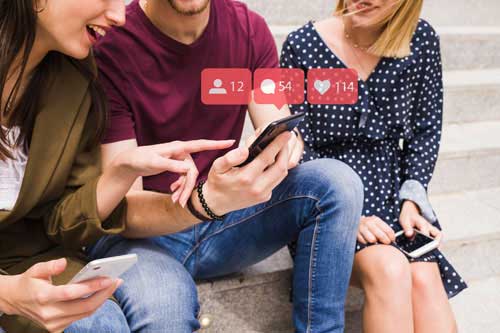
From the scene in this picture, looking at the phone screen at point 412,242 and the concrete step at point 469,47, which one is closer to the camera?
the phone screen at point 412,242

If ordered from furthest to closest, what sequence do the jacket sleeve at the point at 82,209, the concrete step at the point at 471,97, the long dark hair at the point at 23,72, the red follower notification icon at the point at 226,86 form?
1. the concrete step at the point at 471,97
2. the red follower notification icon at the point at 226,86
3. the jacket sleeve at the point at 82,209
4. the long dark hair at the point at 23,72

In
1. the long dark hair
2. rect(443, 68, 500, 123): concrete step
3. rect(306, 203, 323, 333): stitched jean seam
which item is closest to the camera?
the long dark hair

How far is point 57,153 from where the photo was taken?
0.84 m

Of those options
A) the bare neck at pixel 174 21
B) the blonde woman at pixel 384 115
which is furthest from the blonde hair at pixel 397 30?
the bare neck at pixel 174 21

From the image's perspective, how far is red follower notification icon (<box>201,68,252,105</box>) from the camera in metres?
1.07

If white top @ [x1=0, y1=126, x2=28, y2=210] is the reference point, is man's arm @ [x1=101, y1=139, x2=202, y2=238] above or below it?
below

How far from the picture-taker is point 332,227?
94 cm

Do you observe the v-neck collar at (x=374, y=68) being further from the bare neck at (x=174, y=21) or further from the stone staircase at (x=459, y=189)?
the stone staircase at (x=459, y=189)

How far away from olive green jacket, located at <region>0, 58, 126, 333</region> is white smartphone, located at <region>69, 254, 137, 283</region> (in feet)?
0.69

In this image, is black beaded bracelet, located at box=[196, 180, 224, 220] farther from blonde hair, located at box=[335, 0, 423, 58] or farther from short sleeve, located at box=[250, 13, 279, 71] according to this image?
blonde hair, located at box=[335, 0, 423, 58]

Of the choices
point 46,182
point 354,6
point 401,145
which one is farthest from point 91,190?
point 401,145

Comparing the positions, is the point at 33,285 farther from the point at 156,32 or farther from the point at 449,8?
the point at 449,8

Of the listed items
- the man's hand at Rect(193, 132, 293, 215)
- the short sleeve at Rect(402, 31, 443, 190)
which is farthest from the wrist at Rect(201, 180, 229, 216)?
the short sleeve at Rect(402, 31, 443, 190)

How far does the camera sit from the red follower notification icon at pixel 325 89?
1.20m
